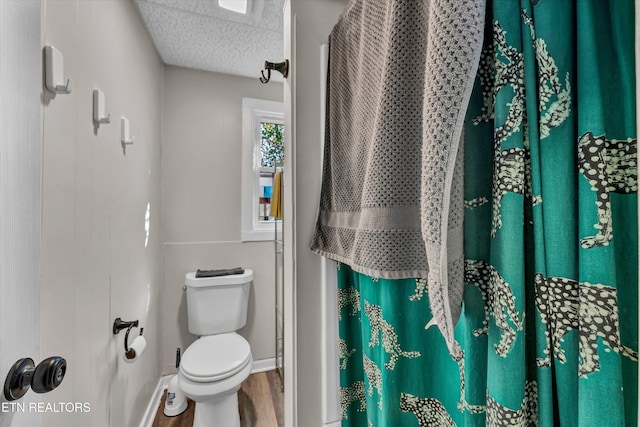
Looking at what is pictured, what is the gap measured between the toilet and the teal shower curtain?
145cm

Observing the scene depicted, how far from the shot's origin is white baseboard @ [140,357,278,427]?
1670mm

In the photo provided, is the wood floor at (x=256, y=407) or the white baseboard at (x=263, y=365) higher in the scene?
the white baseboard at (x=263, y=365)

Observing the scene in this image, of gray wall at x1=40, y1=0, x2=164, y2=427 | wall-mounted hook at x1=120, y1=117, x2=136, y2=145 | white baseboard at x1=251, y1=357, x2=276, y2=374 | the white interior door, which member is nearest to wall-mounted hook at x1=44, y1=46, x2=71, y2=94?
gray wall at x1=40, y1=0, x2=164, y2=427

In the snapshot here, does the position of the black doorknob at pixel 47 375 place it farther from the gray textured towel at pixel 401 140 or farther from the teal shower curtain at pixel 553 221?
the teal shower curtain at pixel 553 221

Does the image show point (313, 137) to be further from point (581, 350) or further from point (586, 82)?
point (581, 350)

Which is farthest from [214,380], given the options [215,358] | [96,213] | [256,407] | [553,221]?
[553,221]

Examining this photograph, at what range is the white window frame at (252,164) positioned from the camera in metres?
2.28

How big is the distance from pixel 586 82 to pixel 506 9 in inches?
5.9

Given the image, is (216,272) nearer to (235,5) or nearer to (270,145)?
→ (270,145)

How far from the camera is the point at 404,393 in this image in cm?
60

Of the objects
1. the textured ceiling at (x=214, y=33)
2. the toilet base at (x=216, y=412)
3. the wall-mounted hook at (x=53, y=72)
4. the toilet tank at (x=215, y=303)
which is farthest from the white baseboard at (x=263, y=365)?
the textured ceiling at (x=214, y=33)

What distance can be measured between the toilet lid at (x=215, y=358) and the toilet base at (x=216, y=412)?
125mm

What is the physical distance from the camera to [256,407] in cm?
186

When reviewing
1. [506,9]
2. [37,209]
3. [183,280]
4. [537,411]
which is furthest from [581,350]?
[183,280]
